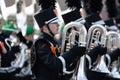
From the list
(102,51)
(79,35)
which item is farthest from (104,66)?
(79,35)

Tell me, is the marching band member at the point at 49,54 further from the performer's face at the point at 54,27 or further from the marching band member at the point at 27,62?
the marching band member at the point at 27,62

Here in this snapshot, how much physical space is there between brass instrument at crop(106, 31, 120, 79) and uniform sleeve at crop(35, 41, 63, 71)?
2670 millimetres

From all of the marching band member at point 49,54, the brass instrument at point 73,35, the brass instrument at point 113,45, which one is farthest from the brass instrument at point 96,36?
the marching band member at point 49,54

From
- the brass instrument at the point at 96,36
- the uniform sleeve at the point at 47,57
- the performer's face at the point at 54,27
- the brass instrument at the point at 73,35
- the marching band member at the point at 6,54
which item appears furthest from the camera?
the marching band member at the point at 6,54

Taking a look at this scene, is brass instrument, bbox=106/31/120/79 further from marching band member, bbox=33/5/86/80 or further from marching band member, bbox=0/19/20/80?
marching band member, bbox=33/5/86/80

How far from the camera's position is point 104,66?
929 centimetres

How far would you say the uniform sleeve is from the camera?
608cm

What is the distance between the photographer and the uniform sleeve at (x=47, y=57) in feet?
20.0

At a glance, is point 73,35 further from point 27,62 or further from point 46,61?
point 27,62

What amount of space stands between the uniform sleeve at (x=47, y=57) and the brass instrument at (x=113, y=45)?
2.67m

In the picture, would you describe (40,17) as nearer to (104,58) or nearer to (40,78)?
(40,78)

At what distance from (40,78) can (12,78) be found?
16.7 ft

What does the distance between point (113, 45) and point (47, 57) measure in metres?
3.36

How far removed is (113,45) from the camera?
30.4 feet
